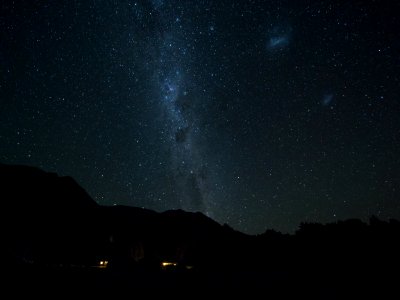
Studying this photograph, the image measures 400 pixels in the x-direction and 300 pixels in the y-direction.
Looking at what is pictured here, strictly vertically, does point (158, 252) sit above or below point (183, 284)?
above

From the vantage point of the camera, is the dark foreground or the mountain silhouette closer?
the dark foreground

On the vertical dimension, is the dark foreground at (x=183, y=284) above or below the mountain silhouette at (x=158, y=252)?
below

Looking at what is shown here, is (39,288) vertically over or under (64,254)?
under

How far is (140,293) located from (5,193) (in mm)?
16779

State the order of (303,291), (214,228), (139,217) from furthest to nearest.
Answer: (214,228) < (139,217) < (303,291)

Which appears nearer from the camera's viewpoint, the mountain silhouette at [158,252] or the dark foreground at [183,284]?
the dark foreground at [183,284]

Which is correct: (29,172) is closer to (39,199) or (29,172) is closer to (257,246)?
(39,199)

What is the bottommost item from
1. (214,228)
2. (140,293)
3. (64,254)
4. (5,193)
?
(140,293)

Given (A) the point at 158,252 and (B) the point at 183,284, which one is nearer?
(B) the point at 183,284

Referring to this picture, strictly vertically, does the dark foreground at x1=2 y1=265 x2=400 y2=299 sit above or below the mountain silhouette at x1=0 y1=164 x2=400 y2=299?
below

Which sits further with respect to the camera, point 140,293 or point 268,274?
point 268,274

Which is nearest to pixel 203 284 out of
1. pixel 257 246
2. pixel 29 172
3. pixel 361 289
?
pixel 361 289

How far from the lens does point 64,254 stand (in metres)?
21.5

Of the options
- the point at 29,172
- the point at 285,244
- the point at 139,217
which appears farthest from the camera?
the point at 139,217
